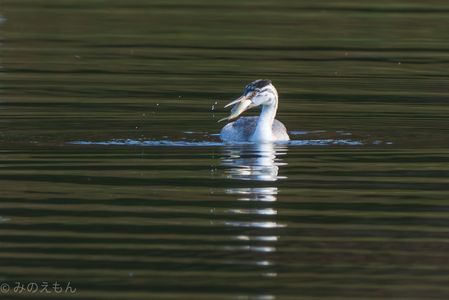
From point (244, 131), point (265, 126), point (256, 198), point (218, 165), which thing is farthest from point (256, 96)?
point (256, 198)

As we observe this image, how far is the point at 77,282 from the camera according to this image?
10633 mm

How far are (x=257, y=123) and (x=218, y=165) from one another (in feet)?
8.87

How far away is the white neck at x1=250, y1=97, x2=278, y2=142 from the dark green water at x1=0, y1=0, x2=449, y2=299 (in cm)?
27

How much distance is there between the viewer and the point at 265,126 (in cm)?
1833

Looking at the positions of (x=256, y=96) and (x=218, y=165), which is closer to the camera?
(x=218, y=165)

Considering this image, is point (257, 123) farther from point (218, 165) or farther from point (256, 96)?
point (218, 165)

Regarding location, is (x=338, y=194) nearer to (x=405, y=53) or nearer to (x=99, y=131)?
(x=99, y=131)

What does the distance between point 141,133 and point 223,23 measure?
13.9m

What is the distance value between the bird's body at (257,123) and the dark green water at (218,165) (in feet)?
0.86

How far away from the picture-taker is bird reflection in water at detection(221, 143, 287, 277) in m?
11.8
